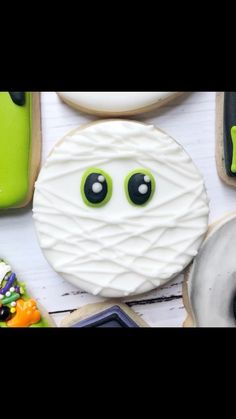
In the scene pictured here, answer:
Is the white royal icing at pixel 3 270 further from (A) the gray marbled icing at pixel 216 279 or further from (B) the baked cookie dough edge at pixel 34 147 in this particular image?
(A) the gray marbled icing at pixel 216 279

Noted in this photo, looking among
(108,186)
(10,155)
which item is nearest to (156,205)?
(108,186)

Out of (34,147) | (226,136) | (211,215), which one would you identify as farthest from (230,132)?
(34,147)

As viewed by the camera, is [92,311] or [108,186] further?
[92,311]

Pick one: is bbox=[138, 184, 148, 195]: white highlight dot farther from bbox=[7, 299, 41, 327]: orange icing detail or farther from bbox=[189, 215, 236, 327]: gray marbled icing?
bbox=[7, 299, 41, 327]: orange icing detail

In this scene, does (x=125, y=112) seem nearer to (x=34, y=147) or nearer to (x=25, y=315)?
(x=34, y=147)

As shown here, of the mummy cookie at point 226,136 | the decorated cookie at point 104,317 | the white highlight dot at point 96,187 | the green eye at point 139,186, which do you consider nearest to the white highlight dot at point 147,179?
the green eye at point 139,186

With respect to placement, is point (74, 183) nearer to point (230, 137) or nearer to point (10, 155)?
point (10, 155)

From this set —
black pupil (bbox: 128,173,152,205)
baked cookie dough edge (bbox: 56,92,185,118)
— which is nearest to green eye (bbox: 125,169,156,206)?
black pupil (bbox: 128,173,152,205)
